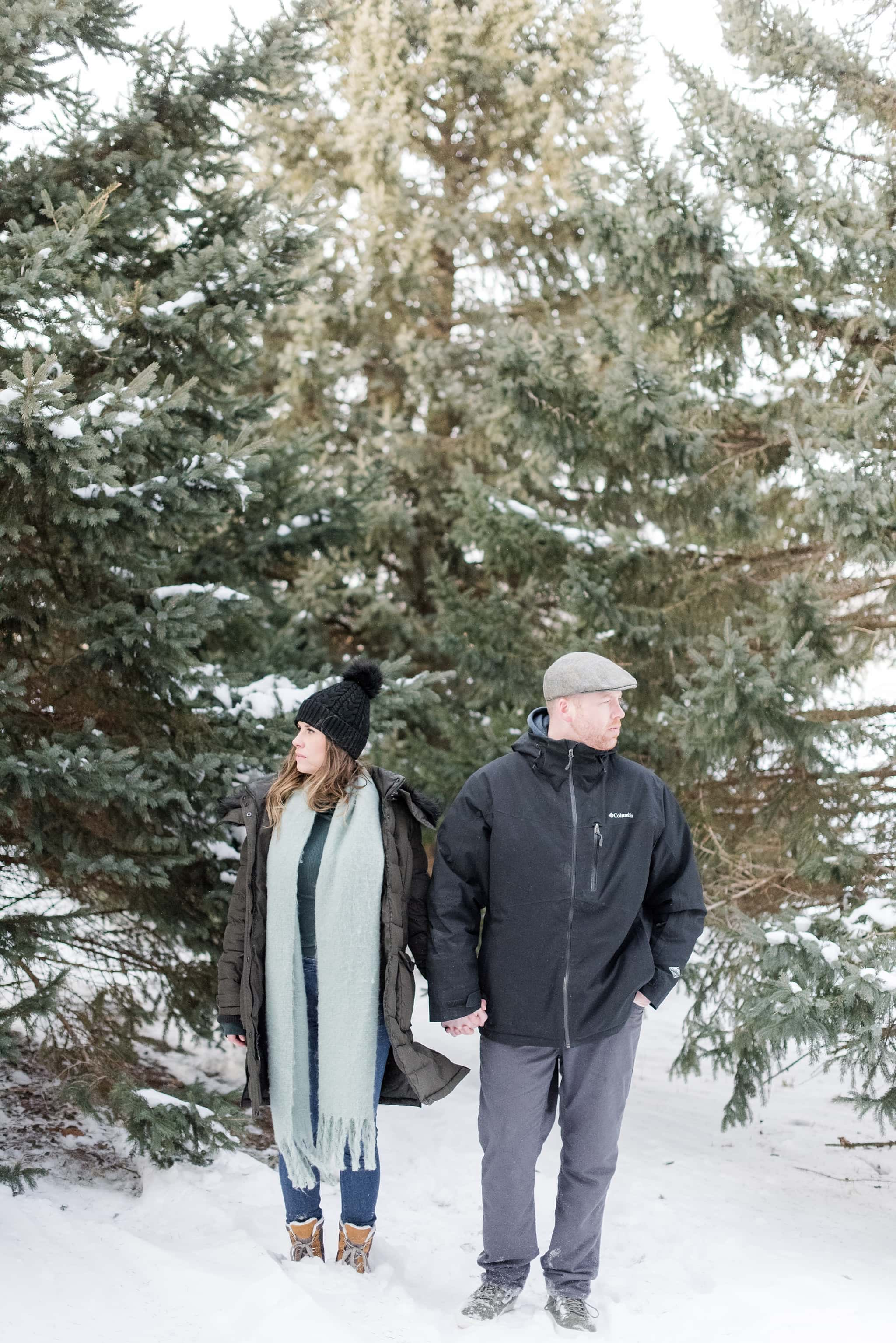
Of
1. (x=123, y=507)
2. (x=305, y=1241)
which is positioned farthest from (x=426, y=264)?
(x=305, y=1241)

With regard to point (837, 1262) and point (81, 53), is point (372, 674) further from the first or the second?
point (81, 53)

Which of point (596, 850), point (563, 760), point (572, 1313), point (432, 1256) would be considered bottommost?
point (432, 1256)

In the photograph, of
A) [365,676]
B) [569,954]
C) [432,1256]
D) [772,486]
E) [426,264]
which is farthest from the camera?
[426,264]

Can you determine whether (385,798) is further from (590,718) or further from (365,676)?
(590,718)

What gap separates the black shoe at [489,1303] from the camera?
3.51 meters

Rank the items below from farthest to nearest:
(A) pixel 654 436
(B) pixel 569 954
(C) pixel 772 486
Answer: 1. (C) pixel 772 486
2. (A) pixel 654 436
3. (B) pixel 569 954

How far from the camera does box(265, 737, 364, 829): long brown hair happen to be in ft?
11.9

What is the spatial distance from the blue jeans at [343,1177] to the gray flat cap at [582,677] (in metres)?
1.24

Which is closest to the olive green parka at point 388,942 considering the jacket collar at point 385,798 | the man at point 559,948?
the jacket collar at point 385,798

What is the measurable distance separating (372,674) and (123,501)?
1.48 m

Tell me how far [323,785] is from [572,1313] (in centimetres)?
194

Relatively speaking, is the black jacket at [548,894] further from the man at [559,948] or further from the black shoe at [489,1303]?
the black shoe at [489,1303]

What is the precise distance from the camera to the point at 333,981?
11.5ft

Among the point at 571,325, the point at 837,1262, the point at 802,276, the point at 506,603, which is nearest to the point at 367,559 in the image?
the point at 506,603
